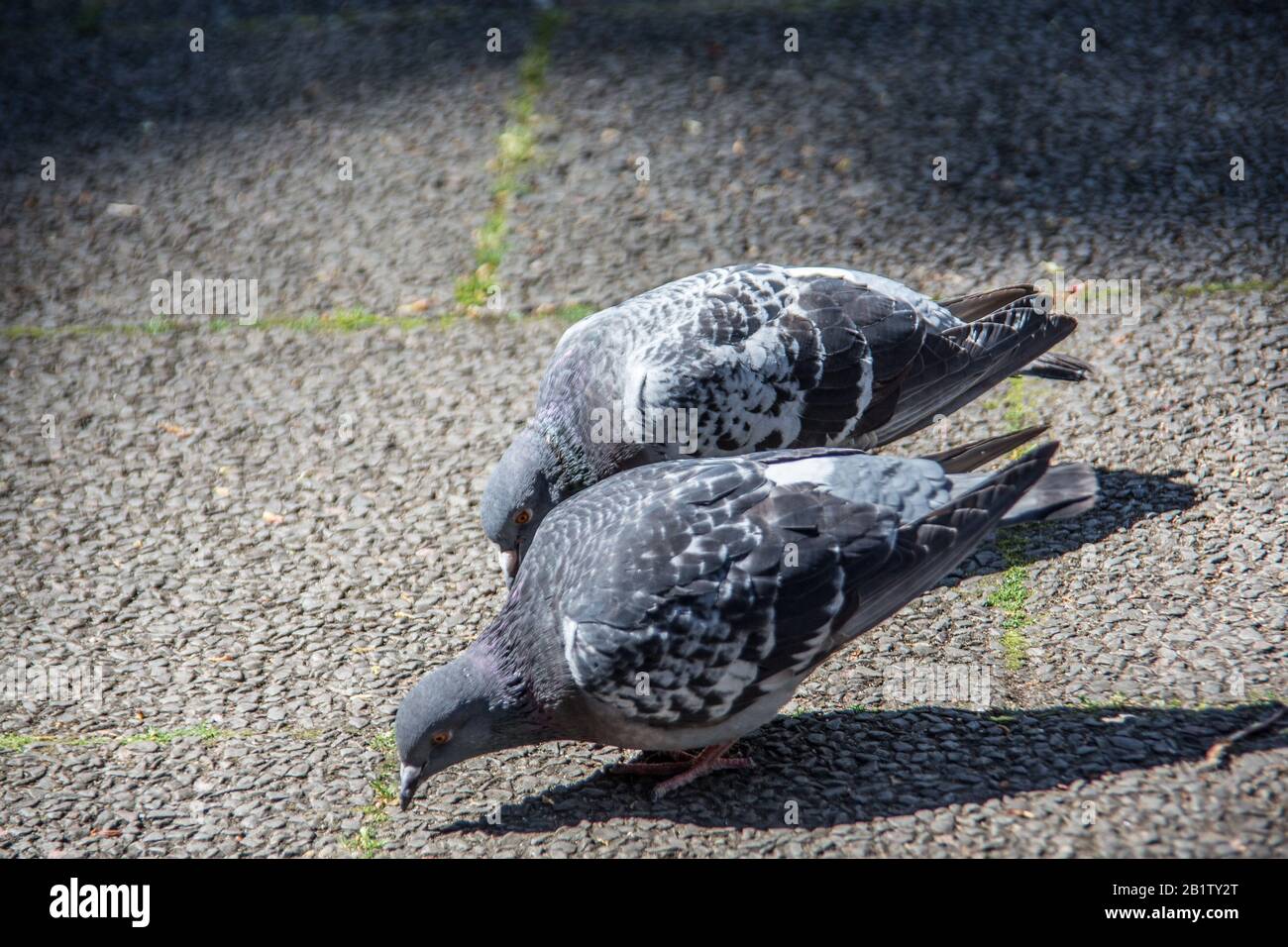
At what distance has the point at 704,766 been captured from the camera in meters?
3.58

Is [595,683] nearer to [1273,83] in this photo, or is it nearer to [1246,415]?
[1246,415]

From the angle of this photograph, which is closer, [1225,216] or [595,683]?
[595,683]

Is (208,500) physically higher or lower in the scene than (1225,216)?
lower

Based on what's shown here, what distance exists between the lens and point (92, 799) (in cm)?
367

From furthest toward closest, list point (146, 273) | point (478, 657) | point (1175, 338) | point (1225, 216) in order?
1. point (146, 273)
2. point (1225, 216)
3. point (1175, 338)
4. point (478, 657)

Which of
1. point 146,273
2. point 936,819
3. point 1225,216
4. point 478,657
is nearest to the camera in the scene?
point 936,819

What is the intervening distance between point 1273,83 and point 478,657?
5.41 metres

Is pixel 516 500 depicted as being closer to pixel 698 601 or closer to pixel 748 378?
pixel 748 378

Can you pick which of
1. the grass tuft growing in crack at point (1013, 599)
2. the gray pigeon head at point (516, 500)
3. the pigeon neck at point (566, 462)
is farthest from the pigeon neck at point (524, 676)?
the grass tuft growing in crack at point (1013, 599)

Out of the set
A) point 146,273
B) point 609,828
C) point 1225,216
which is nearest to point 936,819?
point 609,828

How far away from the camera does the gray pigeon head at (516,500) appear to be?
4195 mm

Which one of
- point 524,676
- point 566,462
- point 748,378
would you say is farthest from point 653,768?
point 748,378

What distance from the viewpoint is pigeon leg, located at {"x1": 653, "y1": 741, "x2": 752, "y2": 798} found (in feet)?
11.6

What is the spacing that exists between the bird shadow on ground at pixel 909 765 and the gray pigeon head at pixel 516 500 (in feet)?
3.08
